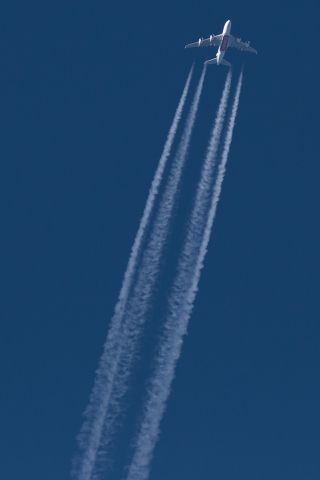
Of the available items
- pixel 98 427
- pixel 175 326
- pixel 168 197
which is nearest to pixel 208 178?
pixel 168 197

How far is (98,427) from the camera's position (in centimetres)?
11581

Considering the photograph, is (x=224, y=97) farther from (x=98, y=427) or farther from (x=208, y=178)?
(x=98, y=427)

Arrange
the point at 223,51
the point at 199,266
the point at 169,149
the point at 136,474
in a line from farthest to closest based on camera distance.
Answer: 1. the point at 223,51
2. the point at 169,149
3. the point at 199,266
4. the point at 136,474

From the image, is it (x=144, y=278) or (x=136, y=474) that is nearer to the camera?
(x=136, y=474)

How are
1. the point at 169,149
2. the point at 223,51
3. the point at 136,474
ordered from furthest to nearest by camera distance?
the point at 223,51 < the point at 169,149 < the point at 136,474

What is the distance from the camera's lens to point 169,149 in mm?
130500

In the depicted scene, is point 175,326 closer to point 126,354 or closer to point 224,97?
point 126,354

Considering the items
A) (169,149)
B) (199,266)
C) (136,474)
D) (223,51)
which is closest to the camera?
(136,474)

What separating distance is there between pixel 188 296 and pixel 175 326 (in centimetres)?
274

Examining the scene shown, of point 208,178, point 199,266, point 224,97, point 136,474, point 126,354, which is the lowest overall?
point 136,474

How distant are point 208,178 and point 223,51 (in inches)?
633

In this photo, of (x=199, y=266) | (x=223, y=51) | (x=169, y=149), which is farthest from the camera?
(x=223, y=51)

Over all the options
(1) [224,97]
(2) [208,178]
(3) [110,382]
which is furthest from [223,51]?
(3) [110,382]

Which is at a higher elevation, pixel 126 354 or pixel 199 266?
pixel 199 266
